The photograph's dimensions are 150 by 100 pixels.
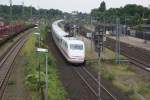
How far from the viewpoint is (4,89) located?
28891 mm

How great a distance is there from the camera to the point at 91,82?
35.4 metres

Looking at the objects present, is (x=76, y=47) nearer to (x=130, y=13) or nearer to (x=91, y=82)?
(x=91, y=82)

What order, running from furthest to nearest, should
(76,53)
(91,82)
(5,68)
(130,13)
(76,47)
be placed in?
(130,13)
(76,47)
(76,53)
(5,68)
(91,82)

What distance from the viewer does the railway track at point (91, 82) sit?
98.1ft

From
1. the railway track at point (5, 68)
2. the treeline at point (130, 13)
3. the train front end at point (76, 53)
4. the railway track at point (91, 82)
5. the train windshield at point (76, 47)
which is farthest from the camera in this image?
the treeline at point (130, 13)

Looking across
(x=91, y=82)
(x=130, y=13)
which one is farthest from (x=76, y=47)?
(x=130, y=13)

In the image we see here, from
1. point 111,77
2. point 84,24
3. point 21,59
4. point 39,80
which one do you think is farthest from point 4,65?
point 84,24

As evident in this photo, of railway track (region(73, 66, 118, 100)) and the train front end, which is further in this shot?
the train front end

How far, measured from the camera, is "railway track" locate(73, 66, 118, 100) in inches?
1177

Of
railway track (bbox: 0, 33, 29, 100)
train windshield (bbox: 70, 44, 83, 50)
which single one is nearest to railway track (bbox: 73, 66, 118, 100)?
train windshield (bbox: 70, 44, 83, 50)

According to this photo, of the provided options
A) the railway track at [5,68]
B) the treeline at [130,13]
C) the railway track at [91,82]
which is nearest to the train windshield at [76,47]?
the railway track at [91,82]

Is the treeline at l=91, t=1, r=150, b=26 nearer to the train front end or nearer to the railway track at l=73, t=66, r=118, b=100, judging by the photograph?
the train front end

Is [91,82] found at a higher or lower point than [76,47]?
lower

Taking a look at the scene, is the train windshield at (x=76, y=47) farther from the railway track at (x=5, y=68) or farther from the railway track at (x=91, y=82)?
the railway track at (x=5, y=68)
